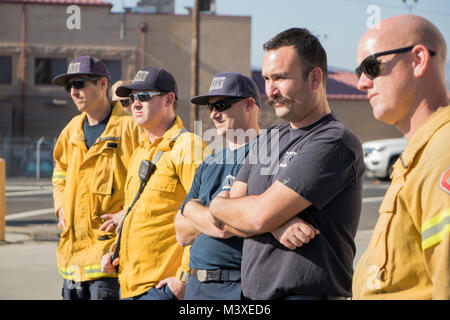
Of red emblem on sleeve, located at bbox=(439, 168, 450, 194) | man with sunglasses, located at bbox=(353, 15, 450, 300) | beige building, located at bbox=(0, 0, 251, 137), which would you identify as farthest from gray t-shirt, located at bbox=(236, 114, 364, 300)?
beige building, located at bbox=(0, 0, 251, 137)

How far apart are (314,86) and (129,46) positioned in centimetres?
2938

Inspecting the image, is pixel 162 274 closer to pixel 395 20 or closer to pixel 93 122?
pixel 93 122

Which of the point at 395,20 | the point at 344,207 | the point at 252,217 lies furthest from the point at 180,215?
the point at 395,20

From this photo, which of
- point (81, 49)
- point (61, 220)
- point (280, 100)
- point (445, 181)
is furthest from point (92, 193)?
point (81, 49)

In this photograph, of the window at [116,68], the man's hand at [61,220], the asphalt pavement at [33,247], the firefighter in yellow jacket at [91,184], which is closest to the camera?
the firefighter in yellow jacket at [91,184]

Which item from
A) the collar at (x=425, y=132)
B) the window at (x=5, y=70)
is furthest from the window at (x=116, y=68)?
the collar at (x=425, y=132)

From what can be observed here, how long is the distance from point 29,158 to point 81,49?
7.70 metres

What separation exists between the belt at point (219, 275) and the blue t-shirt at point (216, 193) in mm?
20

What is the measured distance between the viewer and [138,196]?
396 cm

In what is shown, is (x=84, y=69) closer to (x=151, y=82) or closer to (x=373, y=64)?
(x=151, y=82)

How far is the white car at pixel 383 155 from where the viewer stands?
67.1 ft

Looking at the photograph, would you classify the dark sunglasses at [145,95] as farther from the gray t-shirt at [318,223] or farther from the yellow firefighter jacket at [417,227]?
the yellow firefighter jacket at [417,227]

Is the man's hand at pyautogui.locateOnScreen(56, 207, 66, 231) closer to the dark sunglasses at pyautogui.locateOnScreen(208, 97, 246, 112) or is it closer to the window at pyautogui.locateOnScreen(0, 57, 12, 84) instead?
the dark sunglasses at pyautogui.locateOnScreen(208, 97, 246, 112)

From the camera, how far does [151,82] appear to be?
4.28 meters
